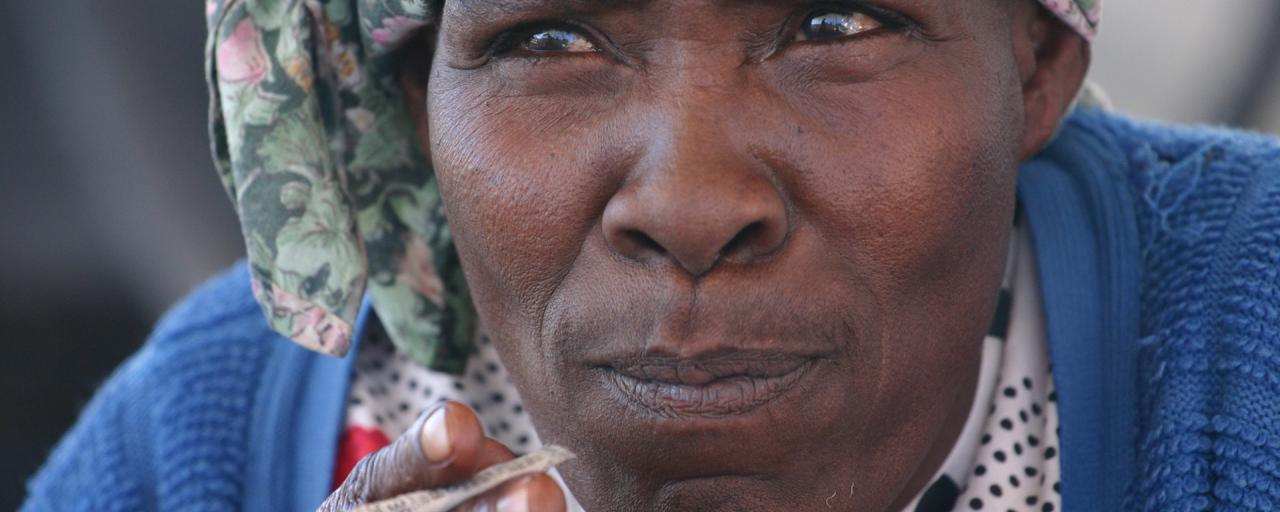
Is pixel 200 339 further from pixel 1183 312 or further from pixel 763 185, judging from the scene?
pixel 1183 312

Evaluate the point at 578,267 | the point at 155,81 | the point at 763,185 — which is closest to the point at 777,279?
the point at 763,185

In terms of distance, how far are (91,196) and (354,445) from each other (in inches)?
75.0

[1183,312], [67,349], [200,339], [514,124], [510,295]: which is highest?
[514,124]

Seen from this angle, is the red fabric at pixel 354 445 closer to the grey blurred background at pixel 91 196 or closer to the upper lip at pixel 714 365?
the upper lip at pixel 714 365

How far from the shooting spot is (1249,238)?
5.41 ft

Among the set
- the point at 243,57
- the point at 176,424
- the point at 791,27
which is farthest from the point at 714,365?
the point at 176,424

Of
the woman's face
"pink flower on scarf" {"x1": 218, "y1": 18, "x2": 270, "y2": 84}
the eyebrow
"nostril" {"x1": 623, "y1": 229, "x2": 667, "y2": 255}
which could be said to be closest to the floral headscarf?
"pink flower on scarf" {"x1": 218, "y1": 18, "x2": 270, "y2": 84}

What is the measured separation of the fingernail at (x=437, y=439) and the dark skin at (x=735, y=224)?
0.09 m

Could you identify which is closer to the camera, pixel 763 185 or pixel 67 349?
pixel 763 185

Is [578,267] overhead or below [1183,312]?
overhead

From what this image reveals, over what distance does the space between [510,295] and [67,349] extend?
233 cm

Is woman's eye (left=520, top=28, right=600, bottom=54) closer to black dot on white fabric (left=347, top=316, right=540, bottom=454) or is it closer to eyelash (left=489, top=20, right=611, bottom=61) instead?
eyelash (left=489, top=20, right=611, bottom=61)

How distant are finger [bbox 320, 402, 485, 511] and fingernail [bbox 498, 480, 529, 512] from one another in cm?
4

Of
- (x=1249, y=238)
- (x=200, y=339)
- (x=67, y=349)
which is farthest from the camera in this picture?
(x=67, y=349)
